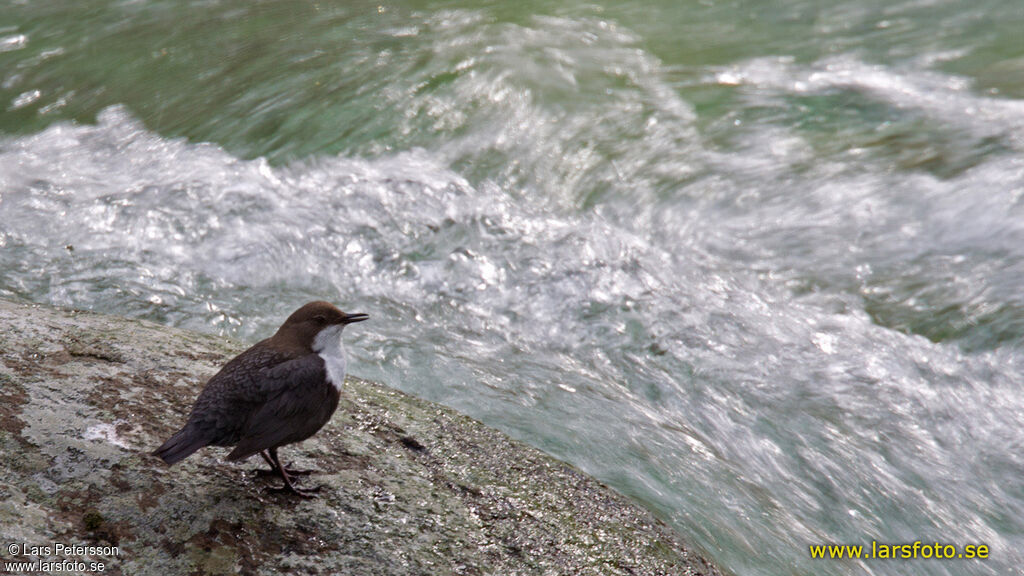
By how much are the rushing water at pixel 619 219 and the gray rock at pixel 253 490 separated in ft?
1.88

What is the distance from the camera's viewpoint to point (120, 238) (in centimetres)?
612

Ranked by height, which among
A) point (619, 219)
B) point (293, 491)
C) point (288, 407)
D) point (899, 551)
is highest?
point (288, 407)

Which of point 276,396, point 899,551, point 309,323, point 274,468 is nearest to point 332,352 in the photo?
point 309,323

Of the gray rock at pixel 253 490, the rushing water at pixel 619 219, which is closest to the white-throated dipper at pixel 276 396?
the gray rock at pixel 253 490

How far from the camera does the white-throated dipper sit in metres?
2.74

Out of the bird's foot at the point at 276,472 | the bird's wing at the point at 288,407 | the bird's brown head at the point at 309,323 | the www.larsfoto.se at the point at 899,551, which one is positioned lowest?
the www.larsfoto.se at the point at 899,551

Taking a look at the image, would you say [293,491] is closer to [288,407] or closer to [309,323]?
[288,407]

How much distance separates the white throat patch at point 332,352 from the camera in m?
3.03

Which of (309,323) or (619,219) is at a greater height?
(309,323)

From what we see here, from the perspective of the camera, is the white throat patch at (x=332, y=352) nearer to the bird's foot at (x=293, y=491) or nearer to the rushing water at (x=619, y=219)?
the bird's foot at (x=293, y=491)

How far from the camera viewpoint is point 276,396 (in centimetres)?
288

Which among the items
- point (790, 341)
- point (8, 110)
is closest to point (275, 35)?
point (8, 110)

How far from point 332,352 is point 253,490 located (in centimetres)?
49

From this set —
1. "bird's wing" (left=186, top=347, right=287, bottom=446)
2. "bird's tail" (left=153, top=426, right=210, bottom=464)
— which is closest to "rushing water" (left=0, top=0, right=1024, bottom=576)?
"bird's wing" (left=186, top=347, right=287, bottom=446)
